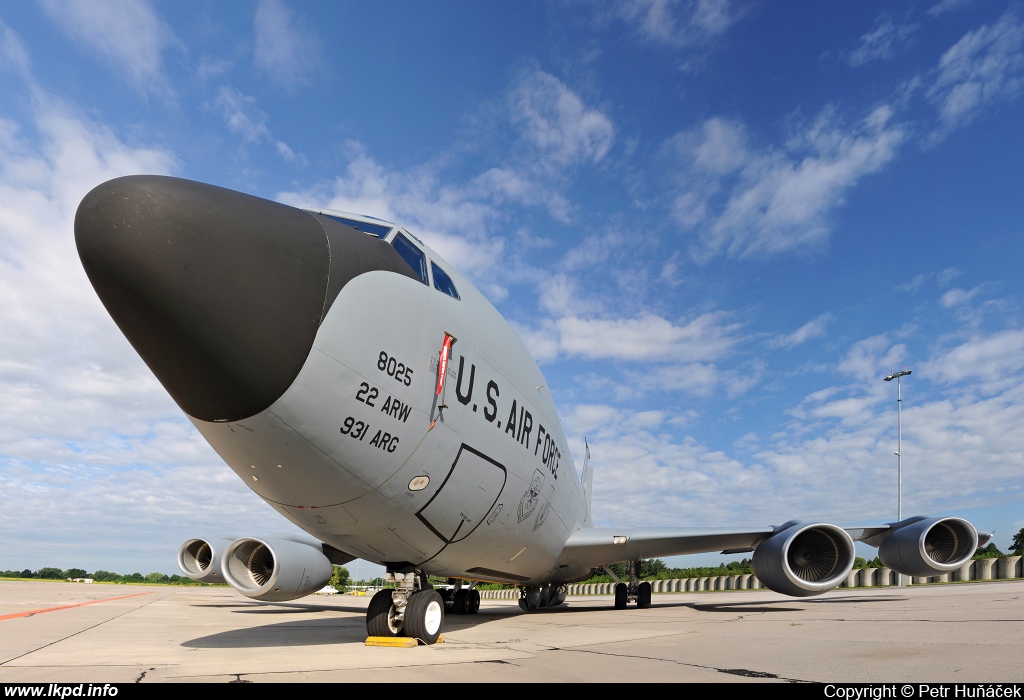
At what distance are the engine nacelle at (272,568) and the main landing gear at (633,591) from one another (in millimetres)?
9110

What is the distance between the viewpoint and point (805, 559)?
1172 cm

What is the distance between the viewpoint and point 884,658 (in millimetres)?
5176

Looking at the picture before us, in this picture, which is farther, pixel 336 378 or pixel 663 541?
pixel 663 541

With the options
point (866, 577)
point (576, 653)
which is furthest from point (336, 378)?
point (866, 577)

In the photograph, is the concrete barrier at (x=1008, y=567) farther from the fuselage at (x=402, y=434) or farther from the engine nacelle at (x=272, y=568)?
the engine nacelle at (x=272, y=568)

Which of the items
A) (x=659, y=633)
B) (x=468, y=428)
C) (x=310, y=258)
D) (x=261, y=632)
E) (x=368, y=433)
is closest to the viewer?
(x=310, y=258)

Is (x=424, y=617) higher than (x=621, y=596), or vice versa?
(x=424, y=617)

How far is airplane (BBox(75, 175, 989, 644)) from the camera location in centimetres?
489

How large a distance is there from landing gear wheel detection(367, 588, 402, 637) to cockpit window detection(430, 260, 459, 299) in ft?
12.8

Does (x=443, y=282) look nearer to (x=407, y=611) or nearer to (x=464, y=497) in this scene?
(x=464, y=497)

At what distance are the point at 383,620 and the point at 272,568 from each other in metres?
2.85

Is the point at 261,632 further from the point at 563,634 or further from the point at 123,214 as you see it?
the point at 123,214

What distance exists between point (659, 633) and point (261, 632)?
6152 mm

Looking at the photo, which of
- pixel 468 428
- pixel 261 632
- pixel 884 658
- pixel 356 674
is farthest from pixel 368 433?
pixel 261 632
